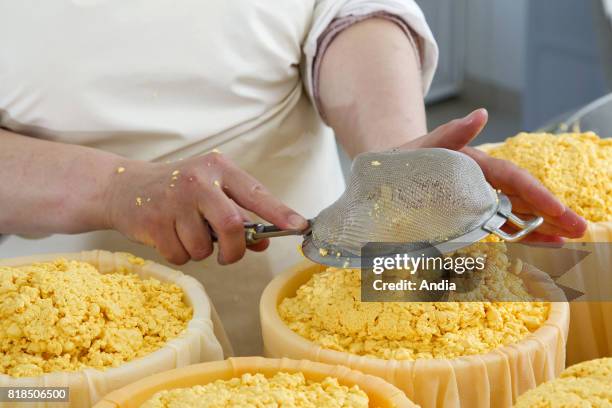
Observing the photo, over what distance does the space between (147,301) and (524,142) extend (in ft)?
1.76

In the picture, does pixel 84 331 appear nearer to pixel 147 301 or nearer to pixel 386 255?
pixel 147 301

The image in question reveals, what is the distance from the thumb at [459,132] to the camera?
2.98 feet

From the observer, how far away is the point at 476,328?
795 mm

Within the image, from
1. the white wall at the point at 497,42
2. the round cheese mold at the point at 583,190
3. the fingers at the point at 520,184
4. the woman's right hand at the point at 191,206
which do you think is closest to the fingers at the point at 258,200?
the woman's right hand at the point at 191,206

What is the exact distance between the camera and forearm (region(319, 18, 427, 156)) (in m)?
1.09

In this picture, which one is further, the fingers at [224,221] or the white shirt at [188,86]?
the white shirt at [188,86]

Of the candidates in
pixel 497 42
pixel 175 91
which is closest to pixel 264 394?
pixel 175 91

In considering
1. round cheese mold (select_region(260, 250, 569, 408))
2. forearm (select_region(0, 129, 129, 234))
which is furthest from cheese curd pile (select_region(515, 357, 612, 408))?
forearm (select_region(0, 129, 129, 234))

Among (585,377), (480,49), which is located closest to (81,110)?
(585,377)

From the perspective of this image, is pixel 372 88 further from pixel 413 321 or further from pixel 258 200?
pixel 413 321

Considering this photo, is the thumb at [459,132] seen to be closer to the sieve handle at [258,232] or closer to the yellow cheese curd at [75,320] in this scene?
the sieve handle at [258,232]

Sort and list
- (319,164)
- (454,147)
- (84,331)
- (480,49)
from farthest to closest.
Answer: (480,49)
(319,164)
(454,147)
(84,331)

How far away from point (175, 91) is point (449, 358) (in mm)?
531

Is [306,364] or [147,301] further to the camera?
[147,301]
